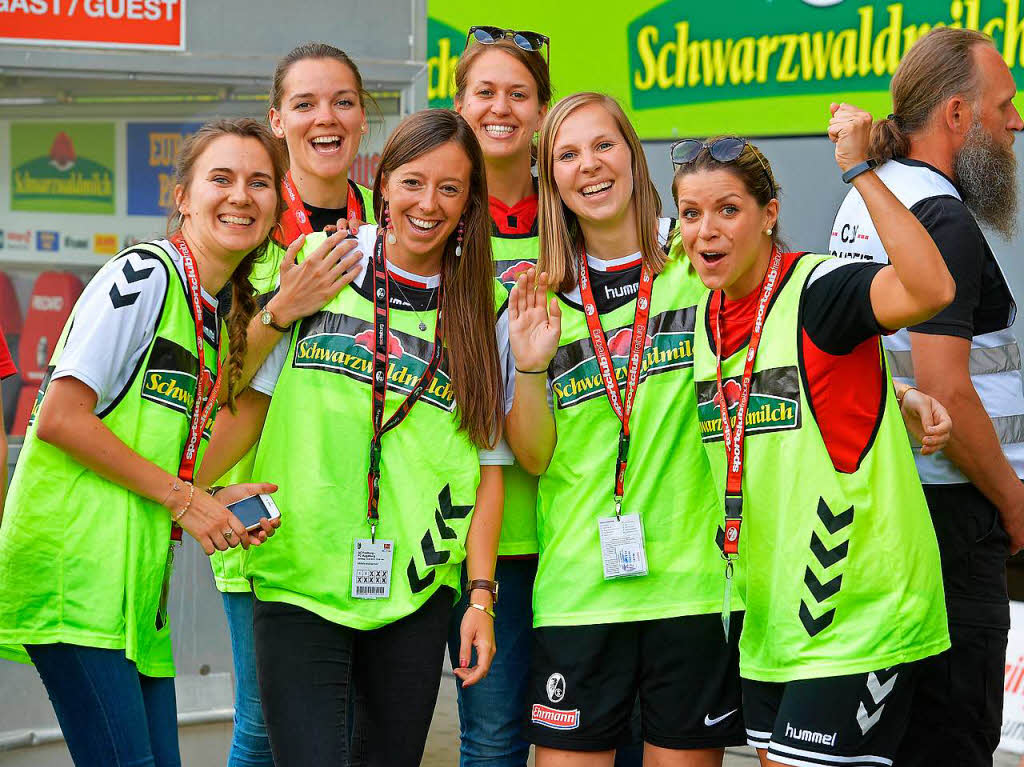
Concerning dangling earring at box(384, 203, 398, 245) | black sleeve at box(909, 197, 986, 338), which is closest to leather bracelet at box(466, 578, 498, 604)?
dangling earring at box(384, 203, 398, 245)

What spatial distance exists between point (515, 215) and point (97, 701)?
172cm

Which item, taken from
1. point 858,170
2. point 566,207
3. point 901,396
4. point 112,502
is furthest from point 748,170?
point 112,502

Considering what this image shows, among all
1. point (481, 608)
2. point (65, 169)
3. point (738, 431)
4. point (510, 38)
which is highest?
point (510, 38)

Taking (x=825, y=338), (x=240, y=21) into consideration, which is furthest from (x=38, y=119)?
(x=825, y=338)

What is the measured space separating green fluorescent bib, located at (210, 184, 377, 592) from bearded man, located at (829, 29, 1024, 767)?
154 centimetres

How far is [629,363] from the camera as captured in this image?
323 cm

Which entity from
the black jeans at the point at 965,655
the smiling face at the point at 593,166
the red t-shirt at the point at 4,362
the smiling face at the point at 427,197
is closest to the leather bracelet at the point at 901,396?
the black jeans at the point at 965,655

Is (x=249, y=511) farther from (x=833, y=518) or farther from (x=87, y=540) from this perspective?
(x=833, y=518)

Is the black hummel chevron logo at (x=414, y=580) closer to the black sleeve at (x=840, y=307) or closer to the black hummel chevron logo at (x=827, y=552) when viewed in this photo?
the black hummel chevron logo at (x=827, y=552)

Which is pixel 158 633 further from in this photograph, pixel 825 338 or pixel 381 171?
pixel 825 338

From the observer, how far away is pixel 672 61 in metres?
6.16

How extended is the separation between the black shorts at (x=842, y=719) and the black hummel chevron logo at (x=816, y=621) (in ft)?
0.35

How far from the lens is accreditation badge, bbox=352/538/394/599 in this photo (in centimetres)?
298

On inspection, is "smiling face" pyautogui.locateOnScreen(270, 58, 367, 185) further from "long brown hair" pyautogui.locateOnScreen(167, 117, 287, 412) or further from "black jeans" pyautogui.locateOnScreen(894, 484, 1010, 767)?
"black jeans" pyautogui.locateOnScreen(894, 484, 1010, 767)
